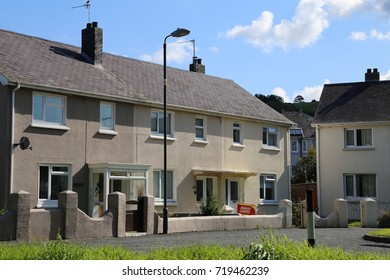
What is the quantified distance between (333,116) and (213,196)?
13010 millimetres

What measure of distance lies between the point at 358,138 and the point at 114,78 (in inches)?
667

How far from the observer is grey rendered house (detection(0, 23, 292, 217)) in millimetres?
24750

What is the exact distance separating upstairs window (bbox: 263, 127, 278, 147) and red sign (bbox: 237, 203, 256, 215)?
17.9 ft

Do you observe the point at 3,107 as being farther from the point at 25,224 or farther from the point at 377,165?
the point at 377,165

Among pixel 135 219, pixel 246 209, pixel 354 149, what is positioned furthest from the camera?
pixel 354 149

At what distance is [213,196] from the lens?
1209 inches

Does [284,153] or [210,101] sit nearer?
[210,101]

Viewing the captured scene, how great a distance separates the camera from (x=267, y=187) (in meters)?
36.6

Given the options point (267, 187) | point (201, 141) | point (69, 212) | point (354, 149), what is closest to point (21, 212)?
point (69, 212)

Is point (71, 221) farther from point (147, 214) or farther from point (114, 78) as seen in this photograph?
point (114, 78)

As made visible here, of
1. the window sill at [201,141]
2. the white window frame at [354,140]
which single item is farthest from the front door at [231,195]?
the white window frame at [354,140]

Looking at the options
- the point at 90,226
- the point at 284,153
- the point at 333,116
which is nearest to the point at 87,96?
the point at 90,226

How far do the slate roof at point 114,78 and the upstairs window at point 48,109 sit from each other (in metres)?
0.59

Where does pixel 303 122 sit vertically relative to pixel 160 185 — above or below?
above
